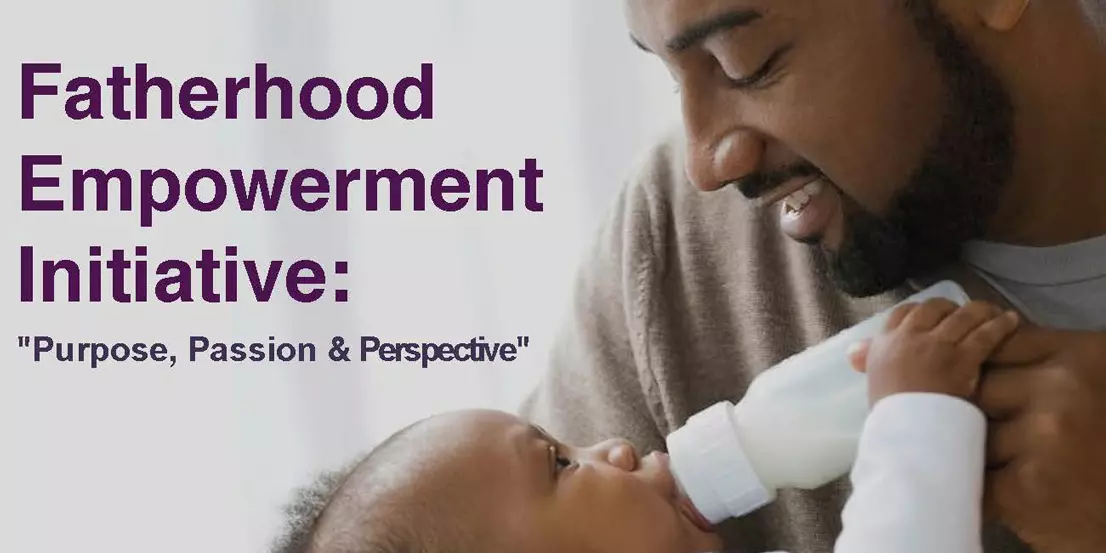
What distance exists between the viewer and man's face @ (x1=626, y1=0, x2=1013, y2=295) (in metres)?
0.99

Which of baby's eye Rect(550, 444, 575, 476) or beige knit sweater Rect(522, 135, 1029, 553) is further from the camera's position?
beige knit sweater Rect(522, 135, 1029, 553)

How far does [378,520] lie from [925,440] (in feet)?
1.26

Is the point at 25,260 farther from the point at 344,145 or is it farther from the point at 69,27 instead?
the point at 344,145

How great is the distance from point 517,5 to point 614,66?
0.47ft

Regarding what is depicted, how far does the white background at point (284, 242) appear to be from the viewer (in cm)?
154

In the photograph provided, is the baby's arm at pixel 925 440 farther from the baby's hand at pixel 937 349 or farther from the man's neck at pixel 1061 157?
the man's neck at pixel 1061 157

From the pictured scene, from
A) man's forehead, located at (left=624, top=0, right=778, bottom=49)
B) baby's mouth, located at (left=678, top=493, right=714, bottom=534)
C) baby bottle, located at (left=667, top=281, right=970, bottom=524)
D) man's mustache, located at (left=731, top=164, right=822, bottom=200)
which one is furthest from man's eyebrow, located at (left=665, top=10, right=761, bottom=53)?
baby's mouth, located at (left=678, top=493, right=714, bottom=534)

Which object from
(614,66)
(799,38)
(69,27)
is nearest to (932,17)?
(799,38)

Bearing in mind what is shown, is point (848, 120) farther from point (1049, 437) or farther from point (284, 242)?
point (284, 242)

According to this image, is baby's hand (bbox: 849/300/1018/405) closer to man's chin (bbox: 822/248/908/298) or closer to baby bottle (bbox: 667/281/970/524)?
baby bottle (bbox: 667/281/970/524)

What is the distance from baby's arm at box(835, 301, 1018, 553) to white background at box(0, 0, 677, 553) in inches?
28.7

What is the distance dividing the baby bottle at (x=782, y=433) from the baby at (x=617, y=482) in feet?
0.09

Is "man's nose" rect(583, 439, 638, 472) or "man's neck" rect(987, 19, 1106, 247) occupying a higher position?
"man's neck" rect(987, 19, 1106, 247)

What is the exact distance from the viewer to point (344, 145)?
1588mm
